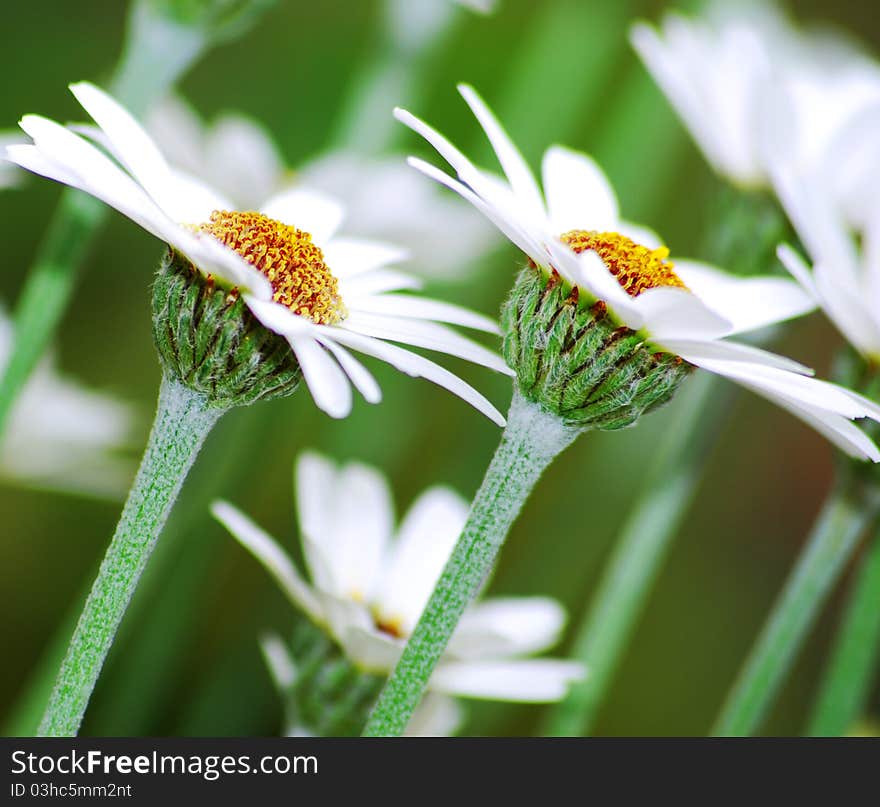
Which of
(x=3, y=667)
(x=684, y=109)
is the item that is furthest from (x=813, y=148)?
(x=3, y=667)

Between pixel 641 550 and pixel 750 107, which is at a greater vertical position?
A: pixel 750 107

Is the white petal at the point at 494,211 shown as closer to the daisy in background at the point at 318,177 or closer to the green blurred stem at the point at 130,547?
the green blurred stem at the point at 130,547

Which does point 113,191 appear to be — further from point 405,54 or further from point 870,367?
point 405,54

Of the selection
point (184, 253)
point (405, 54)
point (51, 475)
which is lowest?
point (51, 475)

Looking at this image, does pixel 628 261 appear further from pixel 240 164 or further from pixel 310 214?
pixel 240 164

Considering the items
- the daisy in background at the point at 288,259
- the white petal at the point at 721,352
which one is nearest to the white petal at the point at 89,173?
the daisy in background at the point at 288,259

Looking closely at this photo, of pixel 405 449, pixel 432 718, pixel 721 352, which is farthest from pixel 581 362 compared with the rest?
pixel 405 449

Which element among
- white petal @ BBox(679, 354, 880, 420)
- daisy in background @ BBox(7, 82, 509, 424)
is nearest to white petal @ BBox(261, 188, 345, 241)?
daisy in background @ BBox(7, 82, 509, 424)
